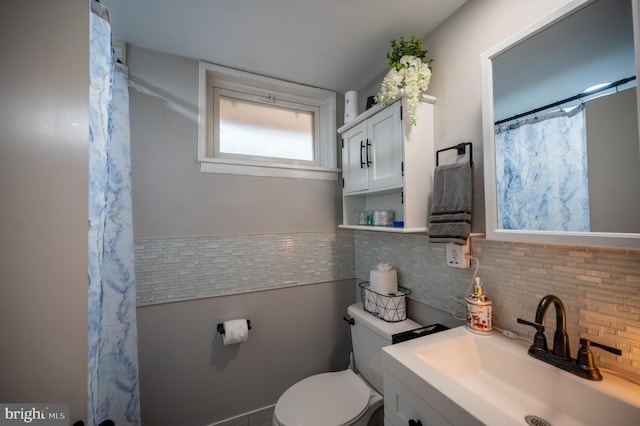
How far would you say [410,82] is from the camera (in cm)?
114

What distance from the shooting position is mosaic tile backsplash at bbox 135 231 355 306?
1.39 m

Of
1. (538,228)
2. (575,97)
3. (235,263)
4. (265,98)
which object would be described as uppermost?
(265,98)

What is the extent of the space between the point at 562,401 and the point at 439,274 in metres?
0.58

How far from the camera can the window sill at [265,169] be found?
60.2 inches

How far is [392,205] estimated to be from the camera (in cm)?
154

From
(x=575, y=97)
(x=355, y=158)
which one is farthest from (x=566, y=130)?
(x=355, y=158)

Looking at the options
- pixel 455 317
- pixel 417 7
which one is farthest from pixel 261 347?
pixel 417 7

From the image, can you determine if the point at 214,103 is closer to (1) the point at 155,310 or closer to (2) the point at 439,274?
(1) the point at 155,310

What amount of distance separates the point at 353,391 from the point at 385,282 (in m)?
0.59

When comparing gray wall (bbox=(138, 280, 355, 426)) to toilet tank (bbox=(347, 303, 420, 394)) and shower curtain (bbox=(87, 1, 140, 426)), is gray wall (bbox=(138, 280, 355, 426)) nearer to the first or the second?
shower curtain (bbox=(87, 1, 140, 426))

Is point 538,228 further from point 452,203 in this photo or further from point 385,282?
point 385,282

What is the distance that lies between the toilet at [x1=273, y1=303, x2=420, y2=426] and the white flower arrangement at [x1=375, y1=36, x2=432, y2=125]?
109 centimetres

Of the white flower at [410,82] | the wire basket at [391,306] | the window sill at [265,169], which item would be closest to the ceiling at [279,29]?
the white flower at [410,82]

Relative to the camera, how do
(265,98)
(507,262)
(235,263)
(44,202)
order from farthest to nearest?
(265,98)
(235,263)
(507,262)
(44,202)
